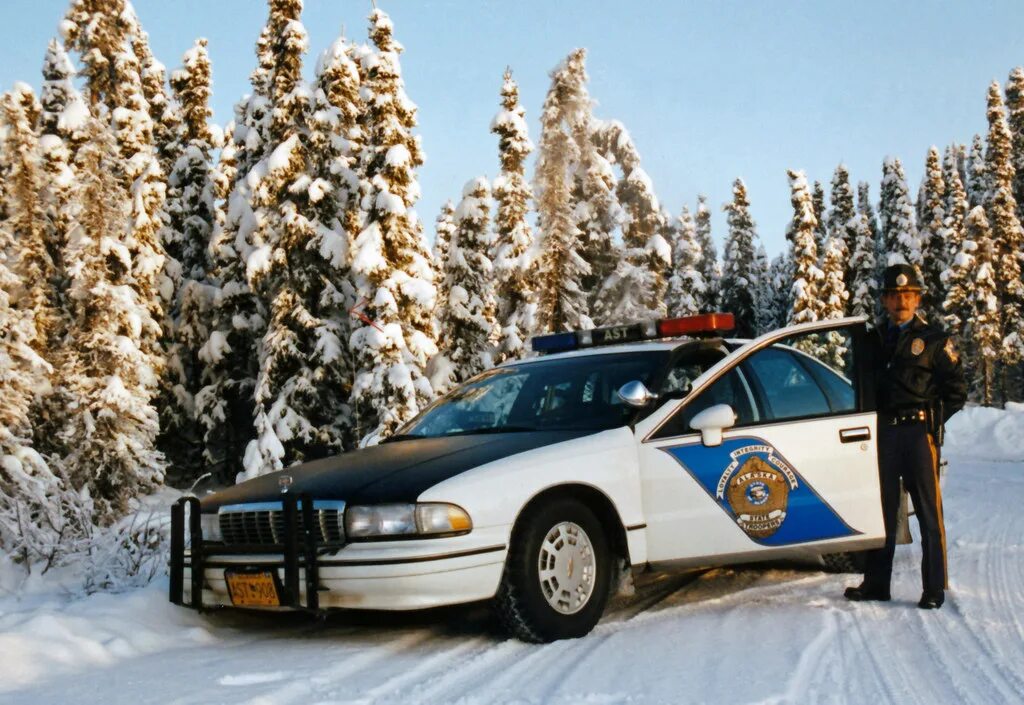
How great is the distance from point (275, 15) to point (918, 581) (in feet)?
79.6

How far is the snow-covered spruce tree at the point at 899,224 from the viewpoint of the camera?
200 ft

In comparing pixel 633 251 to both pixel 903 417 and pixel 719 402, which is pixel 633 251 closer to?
pixel 903 417

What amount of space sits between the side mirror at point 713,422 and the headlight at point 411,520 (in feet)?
5.54

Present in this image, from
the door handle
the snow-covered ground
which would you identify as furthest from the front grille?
the door handle

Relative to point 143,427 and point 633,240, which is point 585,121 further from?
point 143,427

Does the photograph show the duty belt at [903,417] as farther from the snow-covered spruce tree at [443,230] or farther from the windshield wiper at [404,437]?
the snow-covered spruce tree at [443,230]

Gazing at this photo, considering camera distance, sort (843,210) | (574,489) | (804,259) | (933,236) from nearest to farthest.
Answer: (574,489)
(804,259)
(933,236)
(843,210)

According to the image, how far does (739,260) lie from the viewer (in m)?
64.9

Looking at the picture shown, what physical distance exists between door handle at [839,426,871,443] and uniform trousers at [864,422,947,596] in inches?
4.2

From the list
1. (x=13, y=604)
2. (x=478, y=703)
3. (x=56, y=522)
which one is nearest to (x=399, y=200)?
(x=56, y=522)

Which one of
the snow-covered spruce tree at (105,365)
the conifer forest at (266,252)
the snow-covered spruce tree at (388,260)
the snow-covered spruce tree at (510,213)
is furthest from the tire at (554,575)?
the snow-covered spruce tree at (510,213)

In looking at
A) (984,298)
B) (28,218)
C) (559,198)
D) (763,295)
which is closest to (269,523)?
(559,198)

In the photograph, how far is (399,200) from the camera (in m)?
25.3

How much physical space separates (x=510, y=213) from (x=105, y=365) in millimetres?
14699
